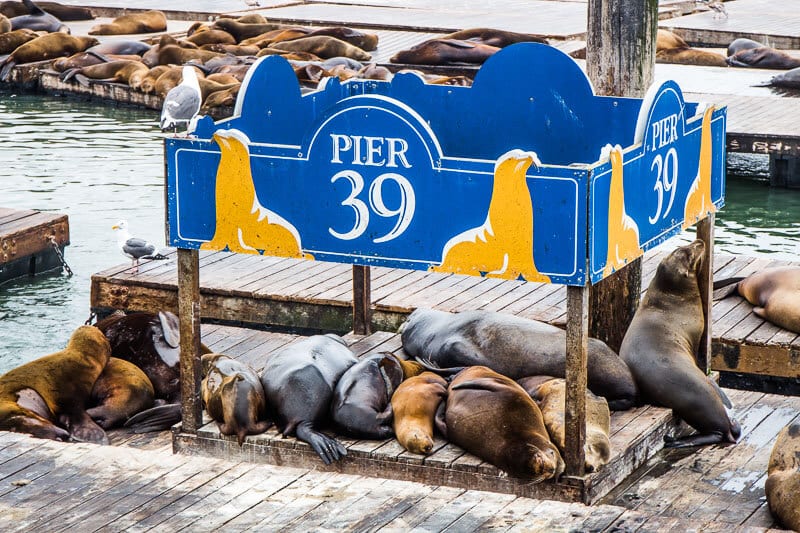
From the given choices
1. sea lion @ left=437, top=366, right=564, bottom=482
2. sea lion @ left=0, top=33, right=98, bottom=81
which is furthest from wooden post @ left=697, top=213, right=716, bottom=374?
sea lion @ left=0, top=33, right=98, bottom=81

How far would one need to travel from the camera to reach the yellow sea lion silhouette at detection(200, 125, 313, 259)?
5273 mm

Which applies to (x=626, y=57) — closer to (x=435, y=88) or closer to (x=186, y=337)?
(x=435, y=88)

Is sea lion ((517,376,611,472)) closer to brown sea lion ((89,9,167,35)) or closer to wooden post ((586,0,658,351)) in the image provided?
wooden post ((586,0,658,351))

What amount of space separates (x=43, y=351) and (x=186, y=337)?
Answer: 3506mm

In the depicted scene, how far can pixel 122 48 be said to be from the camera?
765 inches

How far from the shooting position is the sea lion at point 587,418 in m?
5.05

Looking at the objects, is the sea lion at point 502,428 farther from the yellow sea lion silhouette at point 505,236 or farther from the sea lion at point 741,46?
the sea lion at point 741,46

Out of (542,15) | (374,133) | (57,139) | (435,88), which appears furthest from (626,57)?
(542,15)

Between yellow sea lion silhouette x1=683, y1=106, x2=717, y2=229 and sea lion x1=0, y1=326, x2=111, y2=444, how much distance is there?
2.70 meters

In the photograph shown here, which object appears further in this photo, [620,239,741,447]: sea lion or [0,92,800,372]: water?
[0,92,800,372]: water

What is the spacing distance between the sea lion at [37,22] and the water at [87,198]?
3862mm

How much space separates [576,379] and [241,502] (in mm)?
1255

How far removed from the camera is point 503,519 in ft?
14.2

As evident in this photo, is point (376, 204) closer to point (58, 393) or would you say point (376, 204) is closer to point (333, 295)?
point (58, 393)
